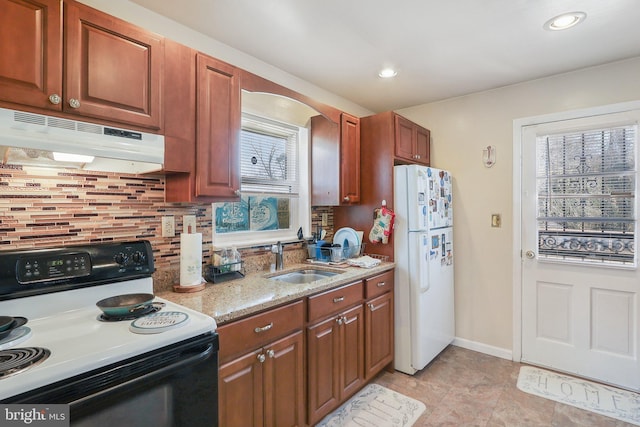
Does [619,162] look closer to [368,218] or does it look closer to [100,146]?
[368,218]

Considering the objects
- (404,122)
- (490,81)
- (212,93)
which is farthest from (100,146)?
(490,81)

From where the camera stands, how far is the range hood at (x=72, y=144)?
1107 mm

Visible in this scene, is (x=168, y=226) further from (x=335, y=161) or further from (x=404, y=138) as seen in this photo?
(x=404, y=138)

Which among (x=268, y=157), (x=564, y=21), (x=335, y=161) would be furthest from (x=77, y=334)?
(x=564, y=21)

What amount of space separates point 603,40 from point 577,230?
1.31 m

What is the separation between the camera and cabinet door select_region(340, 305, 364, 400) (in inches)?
82.9

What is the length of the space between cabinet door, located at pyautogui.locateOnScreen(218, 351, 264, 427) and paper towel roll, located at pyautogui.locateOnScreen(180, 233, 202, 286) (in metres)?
0.51

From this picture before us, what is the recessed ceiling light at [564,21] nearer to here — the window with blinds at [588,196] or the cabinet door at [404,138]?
the window with blinds at [588,196]

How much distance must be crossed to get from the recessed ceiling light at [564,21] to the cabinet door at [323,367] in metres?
2.09

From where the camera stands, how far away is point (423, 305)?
2592 mm

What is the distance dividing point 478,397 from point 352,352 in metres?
0.97

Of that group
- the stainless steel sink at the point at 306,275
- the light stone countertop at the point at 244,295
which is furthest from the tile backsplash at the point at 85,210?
the stainless steel sink at the point at 306,275

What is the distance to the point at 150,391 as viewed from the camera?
3.53ft

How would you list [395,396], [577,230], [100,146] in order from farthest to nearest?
[577,230]
[395,396]
[100,146]
